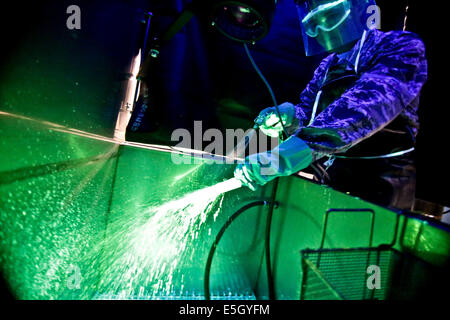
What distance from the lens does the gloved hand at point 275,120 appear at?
1424mm

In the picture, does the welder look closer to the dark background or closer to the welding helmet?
the welding helmet

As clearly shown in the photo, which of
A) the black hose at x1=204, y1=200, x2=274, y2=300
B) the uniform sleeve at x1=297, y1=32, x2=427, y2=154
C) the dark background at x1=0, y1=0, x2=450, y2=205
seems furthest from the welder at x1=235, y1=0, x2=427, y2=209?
the dark background at x1=0, y1=0, x2=450, y2=205

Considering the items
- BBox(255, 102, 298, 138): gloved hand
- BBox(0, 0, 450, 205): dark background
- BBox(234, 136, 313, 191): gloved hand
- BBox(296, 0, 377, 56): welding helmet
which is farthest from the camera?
BBox(0, 0, 450, 205): dark background

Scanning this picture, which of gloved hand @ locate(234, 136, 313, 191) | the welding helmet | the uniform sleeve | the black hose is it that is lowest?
the black hose

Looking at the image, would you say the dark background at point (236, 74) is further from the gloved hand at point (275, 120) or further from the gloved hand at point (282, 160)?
the gloved hand at point (282, 160)

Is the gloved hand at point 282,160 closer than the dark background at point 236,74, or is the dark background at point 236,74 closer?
the gloved hand at point 282,160

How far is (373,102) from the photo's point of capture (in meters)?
0.84

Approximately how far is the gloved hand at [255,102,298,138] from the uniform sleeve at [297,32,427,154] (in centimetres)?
55

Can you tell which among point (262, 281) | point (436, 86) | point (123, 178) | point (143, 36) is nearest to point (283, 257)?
point (262, 281)

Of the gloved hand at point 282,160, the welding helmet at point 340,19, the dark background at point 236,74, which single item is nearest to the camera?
the gloved hand at point 282,160

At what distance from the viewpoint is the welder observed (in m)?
0.82

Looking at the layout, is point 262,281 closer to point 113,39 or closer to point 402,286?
point 402,286

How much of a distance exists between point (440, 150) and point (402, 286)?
6.33 ft

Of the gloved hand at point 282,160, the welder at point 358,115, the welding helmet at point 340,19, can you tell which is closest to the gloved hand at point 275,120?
the welder at point 358,115
